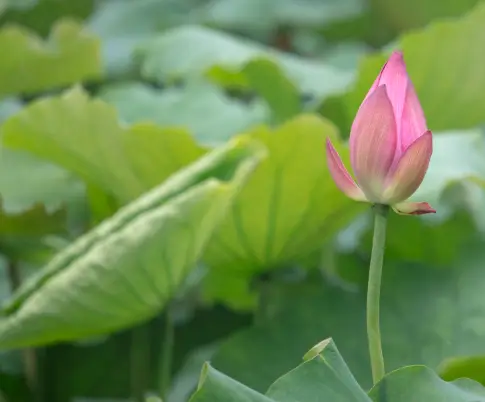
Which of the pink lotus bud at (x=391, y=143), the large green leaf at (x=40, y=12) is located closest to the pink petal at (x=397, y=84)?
the pink lotus bud at (x=391, y=143)

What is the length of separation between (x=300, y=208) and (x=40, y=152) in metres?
0.20

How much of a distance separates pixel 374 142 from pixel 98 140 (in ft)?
0.93

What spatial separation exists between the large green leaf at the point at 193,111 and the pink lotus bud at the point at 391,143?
1.39 feet

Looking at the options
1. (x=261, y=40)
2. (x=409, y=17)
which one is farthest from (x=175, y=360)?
(x=261, y=40)

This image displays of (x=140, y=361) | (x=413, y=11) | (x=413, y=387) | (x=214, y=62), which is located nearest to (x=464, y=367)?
(x=413, y=387)

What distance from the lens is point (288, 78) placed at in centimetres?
73

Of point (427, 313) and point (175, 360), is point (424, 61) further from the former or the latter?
point (175, 360)

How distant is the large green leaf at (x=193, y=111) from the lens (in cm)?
78

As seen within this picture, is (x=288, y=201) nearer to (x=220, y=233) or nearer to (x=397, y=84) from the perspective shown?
(x=220, y=233)

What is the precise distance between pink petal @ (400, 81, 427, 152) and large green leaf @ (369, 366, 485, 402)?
92 mm

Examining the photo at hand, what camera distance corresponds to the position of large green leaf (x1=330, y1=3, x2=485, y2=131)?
2.18ft

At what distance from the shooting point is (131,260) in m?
0.46

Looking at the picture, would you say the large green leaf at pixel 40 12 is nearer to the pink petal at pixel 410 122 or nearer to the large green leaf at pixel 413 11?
the large green leaf at pixel 413 11

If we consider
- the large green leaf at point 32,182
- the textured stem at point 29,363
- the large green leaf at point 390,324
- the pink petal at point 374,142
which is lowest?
the textured stem at point 29,363
